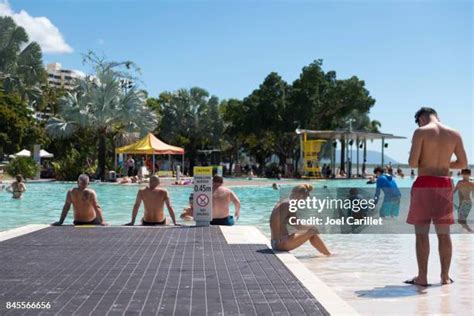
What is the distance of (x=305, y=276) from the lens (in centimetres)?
588

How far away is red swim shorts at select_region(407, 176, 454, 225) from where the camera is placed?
5754 millimetres

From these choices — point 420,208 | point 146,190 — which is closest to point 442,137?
point 420,208

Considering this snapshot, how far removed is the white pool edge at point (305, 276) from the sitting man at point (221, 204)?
0.76 m

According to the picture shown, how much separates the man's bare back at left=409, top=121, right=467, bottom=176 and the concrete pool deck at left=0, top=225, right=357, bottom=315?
142 centimetres

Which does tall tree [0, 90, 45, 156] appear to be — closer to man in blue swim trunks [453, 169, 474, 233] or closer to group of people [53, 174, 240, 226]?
group of people [53, 174, 240, 226]

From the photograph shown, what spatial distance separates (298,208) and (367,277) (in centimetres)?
135

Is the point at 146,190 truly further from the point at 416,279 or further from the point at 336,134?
the point at 336,134

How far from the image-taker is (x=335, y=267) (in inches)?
301

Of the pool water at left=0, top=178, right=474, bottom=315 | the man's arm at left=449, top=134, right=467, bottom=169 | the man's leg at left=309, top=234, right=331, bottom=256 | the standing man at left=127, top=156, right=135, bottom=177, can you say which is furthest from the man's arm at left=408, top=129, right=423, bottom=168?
the standing man at left=127, top=156, right=135, bottom=177

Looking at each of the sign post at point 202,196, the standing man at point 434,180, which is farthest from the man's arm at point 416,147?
the sign post at point 202,196

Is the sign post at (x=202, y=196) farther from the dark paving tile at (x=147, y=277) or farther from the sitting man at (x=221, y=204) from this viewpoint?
the dark paving tile at (x=147, y=277)

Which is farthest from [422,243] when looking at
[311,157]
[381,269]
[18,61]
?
[18,61]

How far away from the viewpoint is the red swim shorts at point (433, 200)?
5.75 metres

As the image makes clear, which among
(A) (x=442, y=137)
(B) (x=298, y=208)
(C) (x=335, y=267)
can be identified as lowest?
(C) (x=335, y=267)
